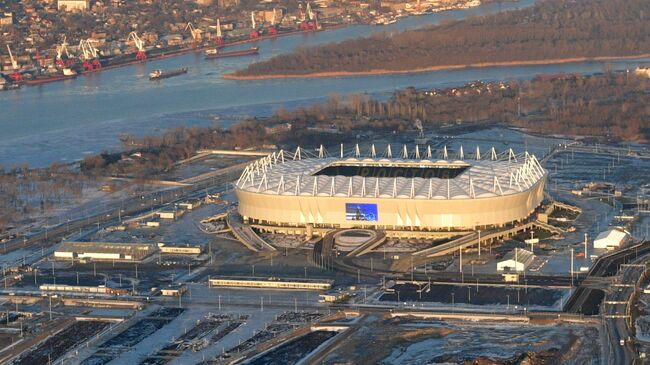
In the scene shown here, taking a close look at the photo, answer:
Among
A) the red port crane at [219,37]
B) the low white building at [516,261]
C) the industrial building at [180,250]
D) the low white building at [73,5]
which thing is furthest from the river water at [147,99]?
the low white building at [516,261]

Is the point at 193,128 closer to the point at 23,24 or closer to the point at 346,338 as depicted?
the point at 346,338

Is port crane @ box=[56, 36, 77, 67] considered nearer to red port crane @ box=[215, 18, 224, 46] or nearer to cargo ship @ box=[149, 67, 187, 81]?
cargo ship @ box=[149, 67, 187, 81]

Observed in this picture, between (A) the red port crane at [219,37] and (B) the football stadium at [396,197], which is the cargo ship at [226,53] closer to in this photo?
(A) the red port crane at [219,37]

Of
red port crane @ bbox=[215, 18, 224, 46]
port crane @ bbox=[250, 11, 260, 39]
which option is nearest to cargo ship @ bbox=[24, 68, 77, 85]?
red port crane @ bbox=[215, 18, 224, 46]

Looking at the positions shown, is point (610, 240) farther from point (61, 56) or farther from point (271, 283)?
point (61, 56)

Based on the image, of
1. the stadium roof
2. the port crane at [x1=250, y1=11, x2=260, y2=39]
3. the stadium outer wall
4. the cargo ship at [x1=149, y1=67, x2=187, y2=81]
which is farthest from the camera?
the port crane at [x1=250, y1=11, x2=260, y2=39]

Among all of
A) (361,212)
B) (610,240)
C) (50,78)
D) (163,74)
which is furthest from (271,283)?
(50,78)
